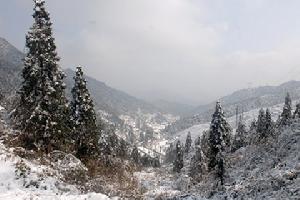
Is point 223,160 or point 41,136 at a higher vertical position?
point 41,136

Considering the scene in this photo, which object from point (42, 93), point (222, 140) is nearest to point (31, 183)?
point (42, 93)

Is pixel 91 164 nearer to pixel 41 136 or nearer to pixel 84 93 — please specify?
pixel 41 136

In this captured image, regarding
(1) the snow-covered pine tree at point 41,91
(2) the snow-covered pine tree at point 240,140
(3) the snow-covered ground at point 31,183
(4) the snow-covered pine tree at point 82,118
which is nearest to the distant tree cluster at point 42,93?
(1) the snow-covered pine tree at point 41,91

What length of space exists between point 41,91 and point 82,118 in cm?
1380

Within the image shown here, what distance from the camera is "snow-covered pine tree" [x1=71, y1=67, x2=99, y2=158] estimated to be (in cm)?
4762

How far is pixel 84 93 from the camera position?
48094 mm

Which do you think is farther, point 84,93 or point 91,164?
point 84,93

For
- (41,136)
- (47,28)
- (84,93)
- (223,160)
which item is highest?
(47,28)

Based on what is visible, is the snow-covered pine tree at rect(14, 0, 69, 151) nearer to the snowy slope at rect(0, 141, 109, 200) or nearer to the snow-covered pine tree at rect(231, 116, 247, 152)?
the snowy slope at rect(0, 141, 109, 200)

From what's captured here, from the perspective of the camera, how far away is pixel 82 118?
1884 inches

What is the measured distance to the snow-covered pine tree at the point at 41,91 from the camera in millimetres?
33750

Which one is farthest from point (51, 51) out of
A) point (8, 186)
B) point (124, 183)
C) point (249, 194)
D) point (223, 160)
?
point (223, 160)

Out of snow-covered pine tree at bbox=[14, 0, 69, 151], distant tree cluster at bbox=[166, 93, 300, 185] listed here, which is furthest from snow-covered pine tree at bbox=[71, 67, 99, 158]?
distant tree cluster at bbox=[166, 93, 300, 185]

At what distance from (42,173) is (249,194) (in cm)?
1186
